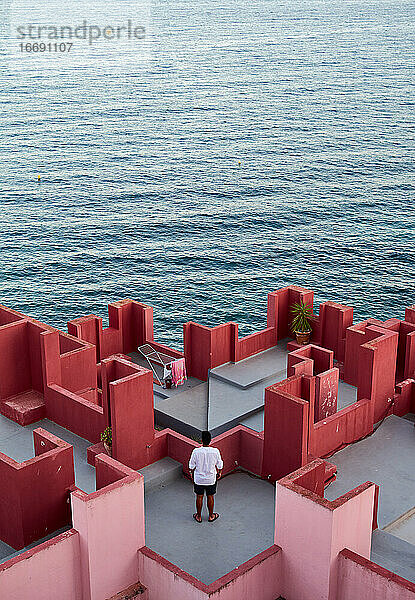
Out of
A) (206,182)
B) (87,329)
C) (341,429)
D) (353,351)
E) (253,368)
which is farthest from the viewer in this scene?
(206,182)

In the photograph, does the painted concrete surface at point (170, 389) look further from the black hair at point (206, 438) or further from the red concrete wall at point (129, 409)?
the black hair at point (206, 438)

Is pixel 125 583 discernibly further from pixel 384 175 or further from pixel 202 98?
pixel 202 98

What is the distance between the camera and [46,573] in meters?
17.2

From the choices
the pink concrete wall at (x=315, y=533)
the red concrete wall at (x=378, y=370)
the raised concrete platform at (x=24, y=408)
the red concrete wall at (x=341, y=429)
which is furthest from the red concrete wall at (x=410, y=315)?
the raised concrete platform at (x=24, y=408)

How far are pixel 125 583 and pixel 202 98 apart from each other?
315 feet

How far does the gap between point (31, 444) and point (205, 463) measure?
7550 mm

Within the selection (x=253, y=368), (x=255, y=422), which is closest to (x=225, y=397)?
(x=255, y=422)

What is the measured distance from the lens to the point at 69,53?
14088 cm

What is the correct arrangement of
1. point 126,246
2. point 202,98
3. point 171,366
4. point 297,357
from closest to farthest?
point 297,357, point 171,366, point 126,246, point 202,98

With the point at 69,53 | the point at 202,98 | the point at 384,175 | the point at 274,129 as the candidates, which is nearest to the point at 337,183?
the point at 384,175

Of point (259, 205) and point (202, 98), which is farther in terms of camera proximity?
point (202, 98)

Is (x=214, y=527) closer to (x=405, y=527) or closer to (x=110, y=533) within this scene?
(x=110, y=533)

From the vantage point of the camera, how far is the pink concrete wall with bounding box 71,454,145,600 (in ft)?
56.3

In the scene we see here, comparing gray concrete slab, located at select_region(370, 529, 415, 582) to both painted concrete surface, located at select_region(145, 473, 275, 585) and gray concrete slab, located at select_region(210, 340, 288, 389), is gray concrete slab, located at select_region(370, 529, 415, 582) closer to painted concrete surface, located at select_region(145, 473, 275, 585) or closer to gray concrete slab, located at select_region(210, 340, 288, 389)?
painted concrete surface, located at select_region(145, 473, 275, 585)
